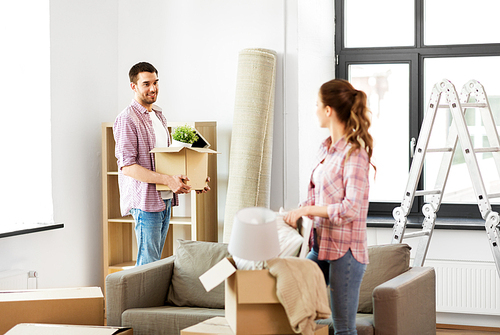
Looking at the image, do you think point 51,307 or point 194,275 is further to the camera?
point 194,275

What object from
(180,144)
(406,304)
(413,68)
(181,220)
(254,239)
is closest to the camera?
(254,239)

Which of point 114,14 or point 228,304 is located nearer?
A: point 228,304

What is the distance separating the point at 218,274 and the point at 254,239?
209mm

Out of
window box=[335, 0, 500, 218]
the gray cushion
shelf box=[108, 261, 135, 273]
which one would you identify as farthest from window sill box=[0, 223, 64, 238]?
window box=[335, 0, 500, 218]

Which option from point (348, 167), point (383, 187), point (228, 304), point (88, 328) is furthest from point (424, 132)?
point (88, 328)

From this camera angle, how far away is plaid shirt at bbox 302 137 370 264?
2066 millimetres

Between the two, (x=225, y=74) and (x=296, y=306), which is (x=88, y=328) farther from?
(x=225, y=74)

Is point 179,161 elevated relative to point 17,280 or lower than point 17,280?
elevated

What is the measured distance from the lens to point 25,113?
3729 mm

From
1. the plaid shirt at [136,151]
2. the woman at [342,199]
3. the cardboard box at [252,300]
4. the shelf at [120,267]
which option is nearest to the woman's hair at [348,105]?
the woman at [342,199]

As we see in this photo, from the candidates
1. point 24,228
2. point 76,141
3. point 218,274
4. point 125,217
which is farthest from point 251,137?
point 218,274

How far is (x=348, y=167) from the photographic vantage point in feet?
6.83

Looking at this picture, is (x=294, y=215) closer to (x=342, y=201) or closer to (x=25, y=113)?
(x=342, y=201)

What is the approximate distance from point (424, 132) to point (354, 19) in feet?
4.64
